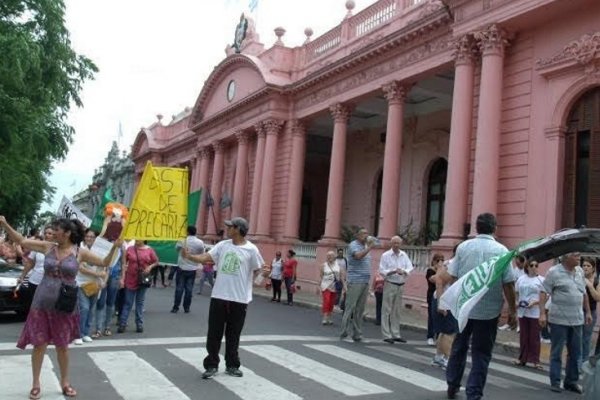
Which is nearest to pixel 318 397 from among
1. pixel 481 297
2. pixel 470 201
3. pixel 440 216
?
pixel 481 297

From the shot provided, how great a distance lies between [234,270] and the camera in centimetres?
688

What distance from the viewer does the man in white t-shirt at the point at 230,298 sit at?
6801 mm

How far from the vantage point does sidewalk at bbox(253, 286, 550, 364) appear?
35.0ft

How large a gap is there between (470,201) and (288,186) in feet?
37.0

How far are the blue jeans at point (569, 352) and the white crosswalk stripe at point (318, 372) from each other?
2.27 m

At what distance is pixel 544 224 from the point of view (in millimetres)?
13828

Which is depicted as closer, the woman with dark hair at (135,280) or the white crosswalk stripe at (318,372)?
the white crosswalk stripe at (318,372)

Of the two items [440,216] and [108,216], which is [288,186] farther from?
[108,216]

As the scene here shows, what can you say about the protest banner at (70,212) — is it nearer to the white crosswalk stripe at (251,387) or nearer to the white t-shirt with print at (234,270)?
the white crosswalk stripe at (251,387)

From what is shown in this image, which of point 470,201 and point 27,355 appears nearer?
point 27,355

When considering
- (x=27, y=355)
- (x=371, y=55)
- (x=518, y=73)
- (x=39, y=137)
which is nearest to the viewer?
(x=27, y=355)

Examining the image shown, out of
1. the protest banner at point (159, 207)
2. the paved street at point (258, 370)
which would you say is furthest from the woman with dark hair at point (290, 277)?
the protest banner at point (159, 207)

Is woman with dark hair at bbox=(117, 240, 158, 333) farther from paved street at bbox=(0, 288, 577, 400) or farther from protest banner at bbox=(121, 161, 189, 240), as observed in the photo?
protest banner at bbox=(121, 161, 189, 240)

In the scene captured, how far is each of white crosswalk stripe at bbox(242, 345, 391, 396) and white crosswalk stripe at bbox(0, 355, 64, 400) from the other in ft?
8.66
